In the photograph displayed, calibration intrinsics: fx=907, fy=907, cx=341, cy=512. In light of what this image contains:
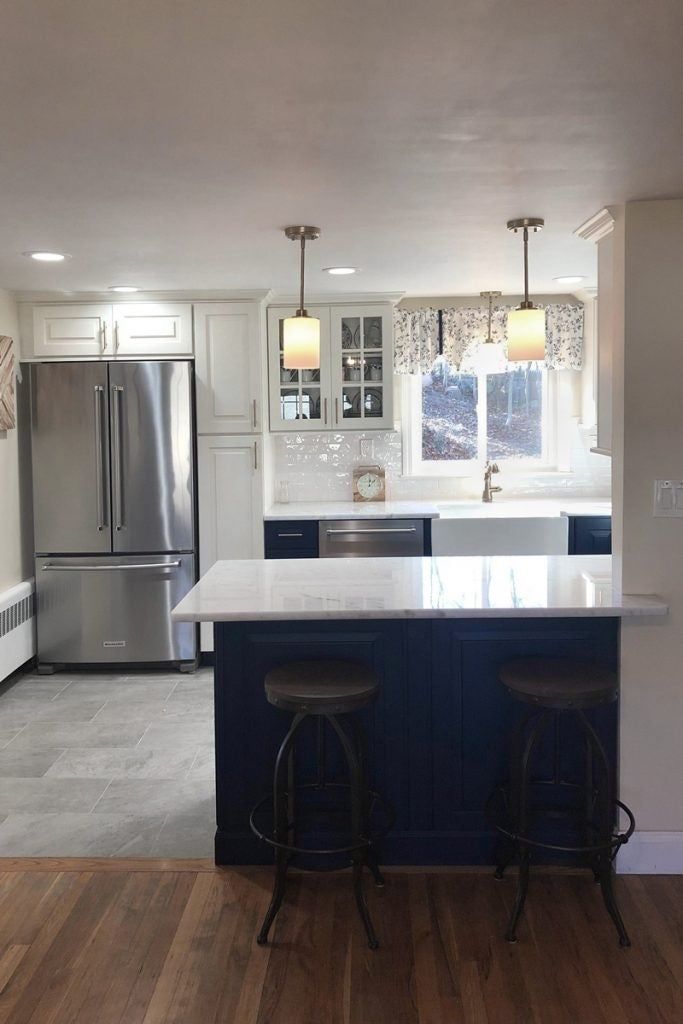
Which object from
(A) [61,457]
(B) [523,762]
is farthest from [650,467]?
(A) [61,457]

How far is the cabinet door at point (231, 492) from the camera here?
210 inches

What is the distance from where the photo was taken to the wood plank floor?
229cm

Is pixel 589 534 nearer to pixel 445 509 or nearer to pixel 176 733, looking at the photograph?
pixel 445 509

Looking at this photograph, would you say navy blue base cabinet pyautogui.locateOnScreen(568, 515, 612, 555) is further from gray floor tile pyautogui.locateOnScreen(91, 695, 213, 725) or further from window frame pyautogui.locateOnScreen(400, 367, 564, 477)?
gray floor tile pyautogui.locateOnScreen(91, 695, 213, 725)

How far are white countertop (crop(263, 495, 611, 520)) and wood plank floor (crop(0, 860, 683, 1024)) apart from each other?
2.59 m

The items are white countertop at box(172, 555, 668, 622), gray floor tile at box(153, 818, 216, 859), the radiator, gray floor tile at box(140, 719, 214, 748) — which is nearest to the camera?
white countertop at box(172, 555, 668, 622)

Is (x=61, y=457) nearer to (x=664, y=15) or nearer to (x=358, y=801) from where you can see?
(x=358, y=801)

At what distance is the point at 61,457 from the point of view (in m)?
5.16

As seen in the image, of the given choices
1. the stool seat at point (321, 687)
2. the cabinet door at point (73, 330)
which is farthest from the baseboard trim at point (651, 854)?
the cabinet door at point (73, 330)

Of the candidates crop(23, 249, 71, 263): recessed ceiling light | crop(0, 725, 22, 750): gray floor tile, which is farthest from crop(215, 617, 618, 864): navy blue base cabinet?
crop(23, 249, 71, 263): recessed ceiling light

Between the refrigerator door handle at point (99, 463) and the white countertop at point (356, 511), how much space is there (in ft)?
3.06

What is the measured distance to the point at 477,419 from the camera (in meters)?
6.10

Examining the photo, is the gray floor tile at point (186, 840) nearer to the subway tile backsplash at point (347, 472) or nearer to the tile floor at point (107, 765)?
the tile floor at point (107, 765)

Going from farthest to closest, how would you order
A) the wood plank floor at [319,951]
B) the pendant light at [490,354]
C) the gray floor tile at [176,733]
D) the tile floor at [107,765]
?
1. the pendant light at [490,354]
2. the gray floor tile at [176,733]
3. the tile floor at [107,765]
4. the wood plank floor at [319,951]
